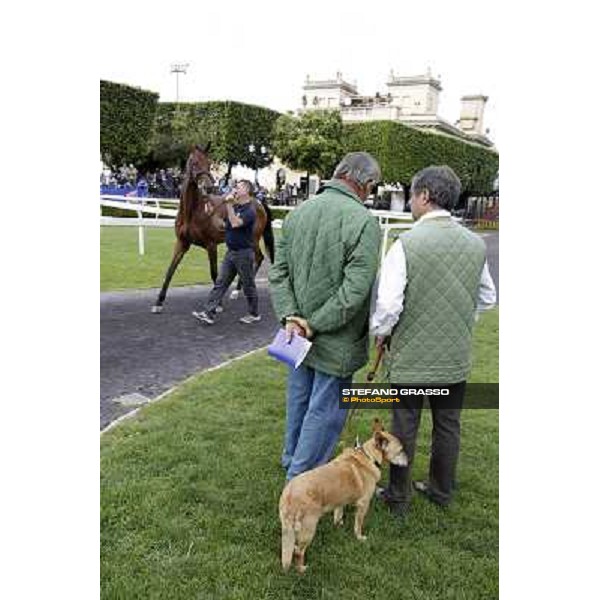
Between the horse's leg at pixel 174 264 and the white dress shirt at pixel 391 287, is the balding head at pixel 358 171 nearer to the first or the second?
the white dress shirt at pixel 391 287

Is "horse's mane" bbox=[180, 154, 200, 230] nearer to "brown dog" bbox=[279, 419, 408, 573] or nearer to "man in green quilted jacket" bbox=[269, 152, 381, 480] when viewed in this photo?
"man in green quilted jacket" bbox=[269, 152, 381, 480]

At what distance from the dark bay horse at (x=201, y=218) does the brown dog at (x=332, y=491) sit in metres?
2.13

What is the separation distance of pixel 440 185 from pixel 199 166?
227 cm

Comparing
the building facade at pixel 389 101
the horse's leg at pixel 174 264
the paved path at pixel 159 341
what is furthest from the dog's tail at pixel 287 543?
the horse's leg at pixel 174 264

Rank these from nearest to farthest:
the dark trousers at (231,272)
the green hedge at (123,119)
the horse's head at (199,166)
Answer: the green hedge at (123,119)
the horse's head at (199,166)
the dark trousers at (231,272)

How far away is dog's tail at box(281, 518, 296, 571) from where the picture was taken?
2005 millimetres

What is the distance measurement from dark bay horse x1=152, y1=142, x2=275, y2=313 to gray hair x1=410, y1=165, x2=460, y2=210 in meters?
1.88

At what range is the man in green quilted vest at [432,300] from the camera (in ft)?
7.09

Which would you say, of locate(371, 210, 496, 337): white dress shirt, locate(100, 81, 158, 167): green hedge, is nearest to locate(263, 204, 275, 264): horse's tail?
locate(100, 81, 158, 167): green hedge

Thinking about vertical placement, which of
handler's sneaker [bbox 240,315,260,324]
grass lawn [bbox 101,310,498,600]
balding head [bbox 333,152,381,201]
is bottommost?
grass lawn [bbox 101,310,498,600]

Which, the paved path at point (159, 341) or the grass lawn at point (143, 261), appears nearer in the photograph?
the grass lawn at point (143, 261)
